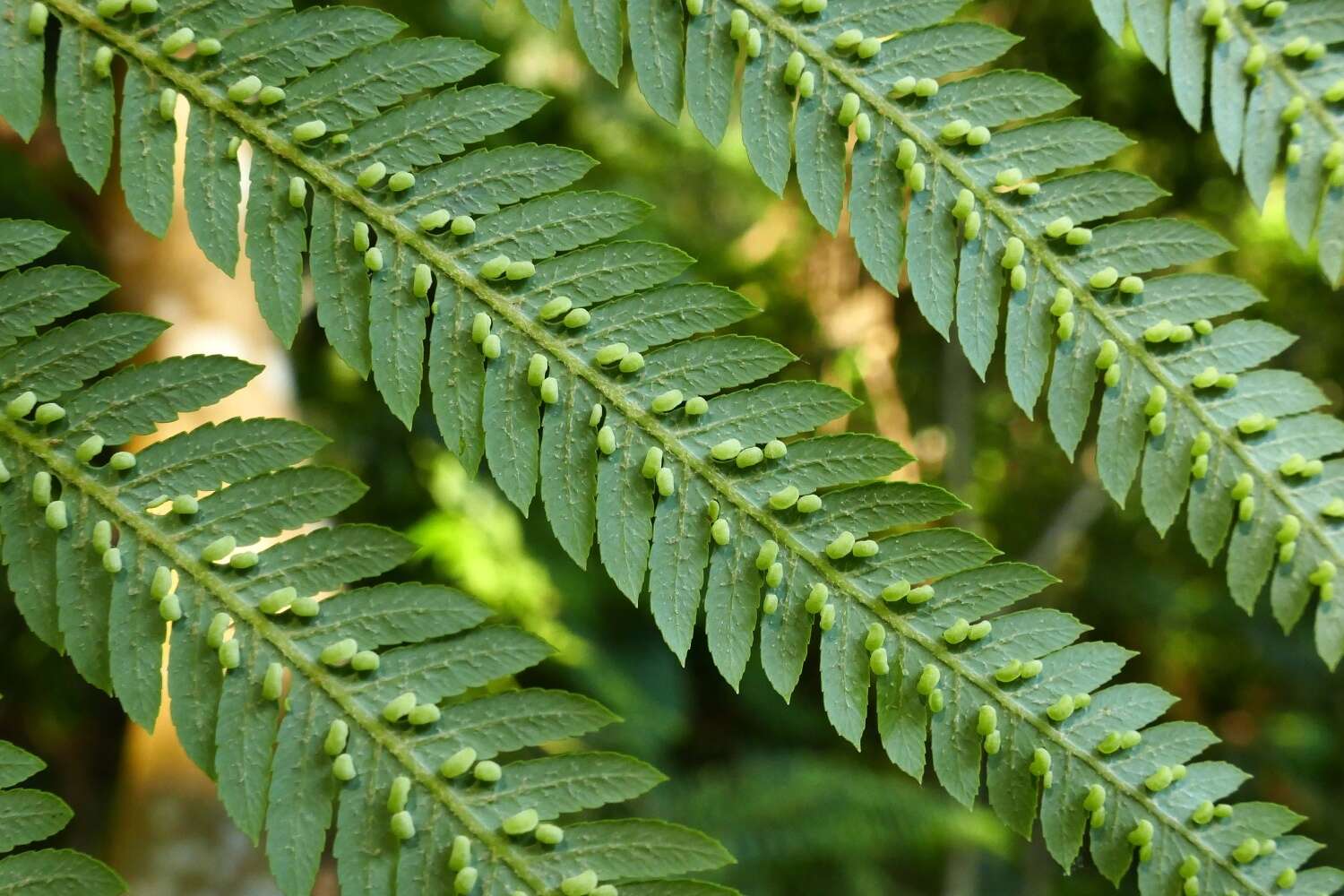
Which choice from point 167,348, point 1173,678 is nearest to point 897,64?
point 167,348

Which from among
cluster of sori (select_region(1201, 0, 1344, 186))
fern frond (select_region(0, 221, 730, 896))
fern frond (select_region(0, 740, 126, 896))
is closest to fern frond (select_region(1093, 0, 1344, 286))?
cluster of sori (select_region(1201, 0, 1344, 186))

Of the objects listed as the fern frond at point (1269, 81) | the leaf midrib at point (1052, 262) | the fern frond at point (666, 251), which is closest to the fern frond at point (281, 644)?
the fern frond at point (666, 251)

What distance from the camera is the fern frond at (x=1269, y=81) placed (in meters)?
1.67

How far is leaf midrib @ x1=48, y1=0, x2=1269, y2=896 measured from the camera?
1.48 meters

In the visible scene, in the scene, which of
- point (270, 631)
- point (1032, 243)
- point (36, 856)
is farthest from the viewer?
point (1032, 243)

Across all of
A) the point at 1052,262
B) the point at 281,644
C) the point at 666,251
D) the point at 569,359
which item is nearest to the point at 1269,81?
the point at 1052,262

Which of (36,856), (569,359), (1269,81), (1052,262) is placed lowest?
(36,856)

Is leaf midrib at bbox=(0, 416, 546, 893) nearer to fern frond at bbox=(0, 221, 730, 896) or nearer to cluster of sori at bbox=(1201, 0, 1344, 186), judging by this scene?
fern frond at bbox=(0, 221, 730, 896)

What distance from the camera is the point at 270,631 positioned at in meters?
1.42

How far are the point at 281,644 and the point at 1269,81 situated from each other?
1.64 metres

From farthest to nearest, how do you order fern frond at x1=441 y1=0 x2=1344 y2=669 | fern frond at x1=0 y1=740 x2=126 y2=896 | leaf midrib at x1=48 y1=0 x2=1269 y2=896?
fern frond at x1=441 y1=0 x2=1344 y2=669 → leaf midrib at x1=48 y1=0 x2=1269 y2=896 → fern frond at x1=0 y1=740 x2=126 y2=896

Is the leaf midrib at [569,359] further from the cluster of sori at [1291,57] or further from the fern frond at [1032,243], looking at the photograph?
the cluster of sori at [1291,57]

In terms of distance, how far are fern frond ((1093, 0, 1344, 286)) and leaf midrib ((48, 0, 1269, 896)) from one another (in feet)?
2.74

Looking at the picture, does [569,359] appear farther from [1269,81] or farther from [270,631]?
[1269,81]
